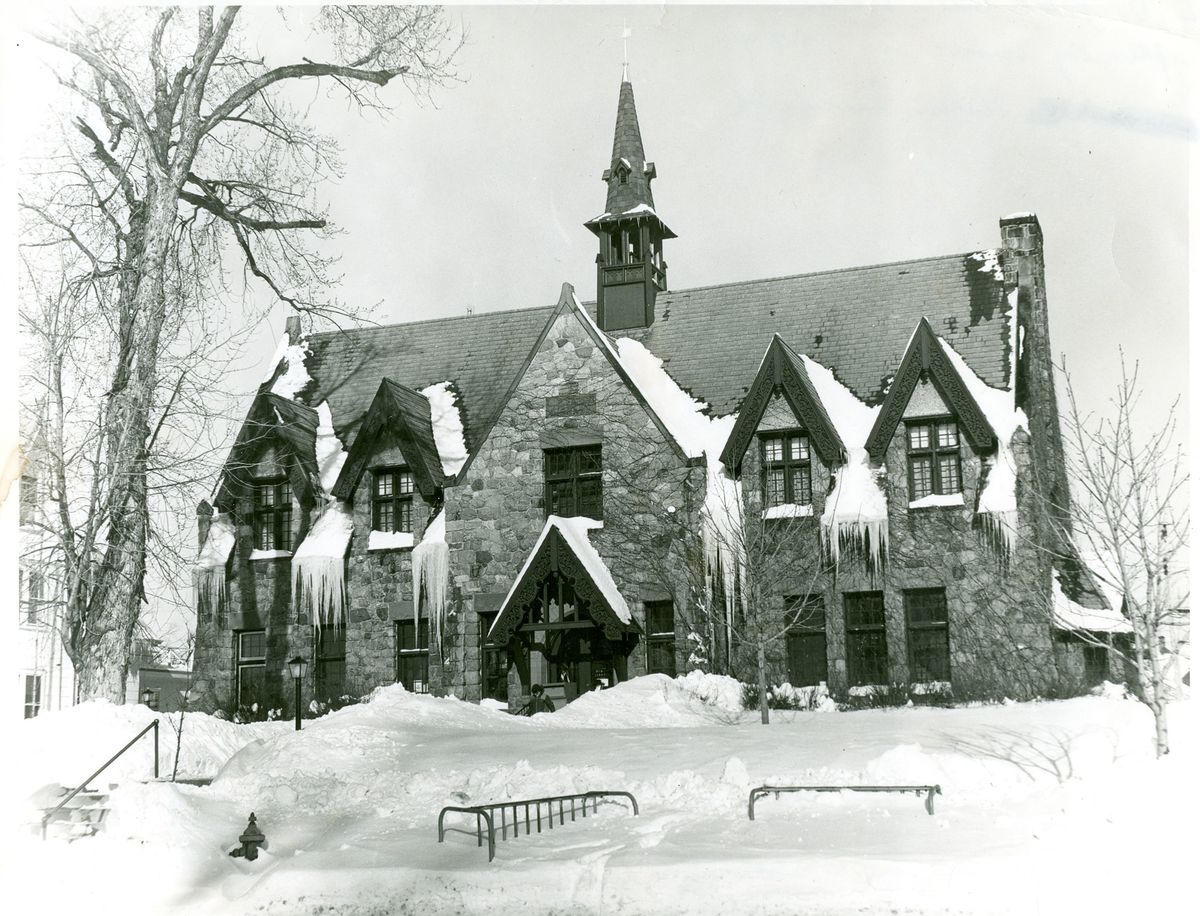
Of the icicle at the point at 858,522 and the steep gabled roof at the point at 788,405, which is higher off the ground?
the steep gabled roof at the point at 788,405

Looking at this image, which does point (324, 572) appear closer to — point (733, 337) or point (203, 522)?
point (203, 522)

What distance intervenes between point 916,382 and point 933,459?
1.41 metres

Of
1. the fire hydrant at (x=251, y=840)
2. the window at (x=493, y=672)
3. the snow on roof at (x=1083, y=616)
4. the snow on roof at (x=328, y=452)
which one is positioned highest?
the snow on roof at (x=328, y=452)

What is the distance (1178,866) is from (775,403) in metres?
12.5

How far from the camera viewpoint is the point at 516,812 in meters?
12.4

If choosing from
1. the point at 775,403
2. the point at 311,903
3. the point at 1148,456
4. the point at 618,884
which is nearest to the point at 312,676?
the point at 775,403

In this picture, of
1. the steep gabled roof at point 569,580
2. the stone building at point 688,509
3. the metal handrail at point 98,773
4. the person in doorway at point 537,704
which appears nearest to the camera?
the metal handrail at point 98,773

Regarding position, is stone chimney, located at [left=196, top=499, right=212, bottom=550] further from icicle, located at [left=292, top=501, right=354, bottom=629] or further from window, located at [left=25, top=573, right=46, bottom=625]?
window, located at [left=25, top=573, right=46, bottom=625]

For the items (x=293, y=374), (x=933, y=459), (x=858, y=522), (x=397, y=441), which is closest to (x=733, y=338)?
(x=933, y=459)

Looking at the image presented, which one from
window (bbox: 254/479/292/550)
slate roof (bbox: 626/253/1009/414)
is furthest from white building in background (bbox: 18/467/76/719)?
slate roof (bbox: 626/253/1009/414)

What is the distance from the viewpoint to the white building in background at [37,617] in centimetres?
1641

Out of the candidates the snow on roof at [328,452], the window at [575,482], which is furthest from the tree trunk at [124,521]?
the window at [575,482]

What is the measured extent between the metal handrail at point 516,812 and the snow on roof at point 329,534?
463 inches

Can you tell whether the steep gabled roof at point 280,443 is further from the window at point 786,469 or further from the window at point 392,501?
the window at point 786,469
